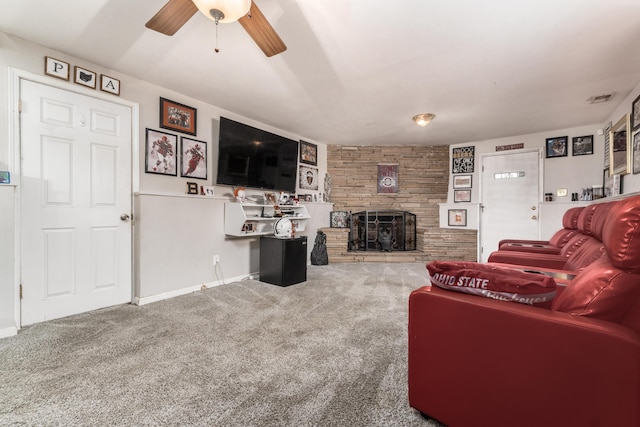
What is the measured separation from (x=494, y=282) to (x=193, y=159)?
3163mm

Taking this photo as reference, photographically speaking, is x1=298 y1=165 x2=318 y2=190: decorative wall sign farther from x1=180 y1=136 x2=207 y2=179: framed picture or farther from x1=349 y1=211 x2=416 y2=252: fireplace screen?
x1=180 y1=136 x2=207 y2=179: framed picture

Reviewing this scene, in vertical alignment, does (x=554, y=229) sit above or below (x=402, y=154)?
below

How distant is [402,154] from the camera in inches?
214

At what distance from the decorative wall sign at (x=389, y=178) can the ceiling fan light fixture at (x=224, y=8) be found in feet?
14.1

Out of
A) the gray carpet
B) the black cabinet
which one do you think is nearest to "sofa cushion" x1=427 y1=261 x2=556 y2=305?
the gray carpet

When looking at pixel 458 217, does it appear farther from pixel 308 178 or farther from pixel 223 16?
pixel 223 16

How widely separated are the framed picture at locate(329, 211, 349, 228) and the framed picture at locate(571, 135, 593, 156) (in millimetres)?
3620

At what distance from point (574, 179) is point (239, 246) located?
4.94 metres

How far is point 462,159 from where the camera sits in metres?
5.22

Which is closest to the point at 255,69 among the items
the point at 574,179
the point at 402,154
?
the point at 402,154

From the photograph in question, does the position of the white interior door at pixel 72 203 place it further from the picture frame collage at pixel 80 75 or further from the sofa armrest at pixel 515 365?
the sofa armrest at pixel 515 365

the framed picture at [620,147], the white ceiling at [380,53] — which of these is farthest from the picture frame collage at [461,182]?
the framed picture at [620,147]

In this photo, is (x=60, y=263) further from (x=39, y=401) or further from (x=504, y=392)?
(x=504, y=392)

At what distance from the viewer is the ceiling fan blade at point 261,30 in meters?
1.55
